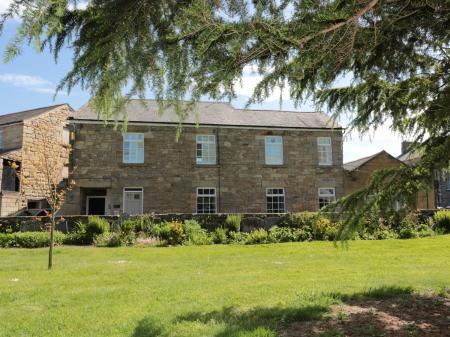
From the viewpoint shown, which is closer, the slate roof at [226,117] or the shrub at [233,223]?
the shrub at [233,223]

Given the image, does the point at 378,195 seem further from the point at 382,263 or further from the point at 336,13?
the point at 382,263

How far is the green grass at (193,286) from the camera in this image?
16.9 feet

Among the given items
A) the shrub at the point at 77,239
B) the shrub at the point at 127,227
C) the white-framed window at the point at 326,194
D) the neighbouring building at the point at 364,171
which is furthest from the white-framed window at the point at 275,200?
the shrub at the point at 77,239

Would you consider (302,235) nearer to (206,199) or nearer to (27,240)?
(206,199)

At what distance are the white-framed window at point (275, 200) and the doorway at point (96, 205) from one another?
30.6ft

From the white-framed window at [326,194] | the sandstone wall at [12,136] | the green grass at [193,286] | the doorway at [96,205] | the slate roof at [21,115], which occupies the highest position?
the slate roof at [21,115]

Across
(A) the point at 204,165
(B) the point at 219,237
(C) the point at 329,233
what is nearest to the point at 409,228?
(C) the point at 329,233

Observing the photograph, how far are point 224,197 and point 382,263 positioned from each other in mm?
14076

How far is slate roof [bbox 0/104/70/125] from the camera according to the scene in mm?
28844

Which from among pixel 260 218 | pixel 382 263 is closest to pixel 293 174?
pixel 260 218

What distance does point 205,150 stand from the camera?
952 inches

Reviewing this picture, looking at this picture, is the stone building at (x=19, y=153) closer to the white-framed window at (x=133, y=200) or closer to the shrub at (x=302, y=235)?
the white-framed window at (x=133, y=200)

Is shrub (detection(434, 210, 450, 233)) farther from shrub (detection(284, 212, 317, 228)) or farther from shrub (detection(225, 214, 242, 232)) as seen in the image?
shrub (detection(225, 214, 242, 232))

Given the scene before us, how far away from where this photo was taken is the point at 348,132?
6.17 metres
